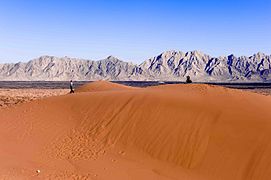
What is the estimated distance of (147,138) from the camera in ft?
51.5

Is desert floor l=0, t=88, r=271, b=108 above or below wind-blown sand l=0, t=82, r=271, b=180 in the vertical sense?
below

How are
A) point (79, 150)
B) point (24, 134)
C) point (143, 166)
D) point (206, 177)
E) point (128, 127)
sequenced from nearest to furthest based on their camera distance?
point (206, 177) < point (143, 166) < point (79, 150) < point (128, 127) < point (24, 134)

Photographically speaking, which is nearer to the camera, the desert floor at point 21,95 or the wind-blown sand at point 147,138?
the wind-blown sand at point 147,138

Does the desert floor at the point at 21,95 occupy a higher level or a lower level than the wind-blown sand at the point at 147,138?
lower

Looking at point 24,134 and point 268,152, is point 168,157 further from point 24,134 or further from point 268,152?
point 24,134

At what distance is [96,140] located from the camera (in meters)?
16.5

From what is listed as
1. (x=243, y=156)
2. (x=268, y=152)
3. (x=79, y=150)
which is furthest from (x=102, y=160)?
(x=268, y=152)

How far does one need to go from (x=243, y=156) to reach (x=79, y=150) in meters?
6.64

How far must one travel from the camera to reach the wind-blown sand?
43.5 ft

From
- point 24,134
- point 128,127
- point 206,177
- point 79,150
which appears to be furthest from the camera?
point 24,134

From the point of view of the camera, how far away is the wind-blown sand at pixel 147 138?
1326 cm

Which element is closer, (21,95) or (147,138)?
(147,138)

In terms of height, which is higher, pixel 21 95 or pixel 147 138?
pixel 147 138

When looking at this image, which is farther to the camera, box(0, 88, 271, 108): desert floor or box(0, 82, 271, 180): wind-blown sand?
box(0, 88, 271, 108): desert floor
